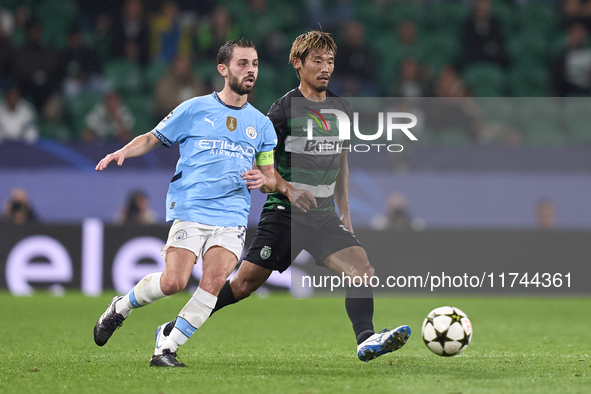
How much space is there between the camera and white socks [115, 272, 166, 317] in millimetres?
5621

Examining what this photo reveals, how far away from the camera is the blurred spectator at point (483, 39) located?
1516 centimetres

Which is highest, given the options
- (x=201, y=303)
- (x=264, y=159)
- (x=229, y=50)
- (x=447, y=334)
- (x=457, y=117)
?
(x=457, y=117)

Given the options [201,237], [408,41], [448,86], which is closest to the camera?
[201,237]

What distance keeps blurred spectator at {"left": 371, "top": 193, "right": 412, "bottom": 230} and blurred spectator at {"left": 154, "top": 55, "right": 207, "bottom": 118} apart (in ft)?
11.2

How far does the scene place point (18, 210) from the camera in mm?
12109

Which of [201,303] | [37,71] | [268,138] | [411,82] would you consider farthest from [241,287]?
[37,71]

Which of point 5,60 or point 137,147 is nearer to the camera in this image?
point 137,147

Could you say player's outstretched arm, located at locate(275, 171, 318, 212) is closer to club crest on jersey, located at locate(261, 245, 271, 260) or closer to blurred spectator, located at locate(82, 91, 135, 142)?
club crest on jersey, located at locate(261, 245, 271, 260)

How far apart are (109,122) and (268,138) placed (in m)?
7.51

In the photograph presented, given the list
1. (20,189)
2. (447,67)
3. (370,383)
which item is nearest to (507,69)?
(447,67)

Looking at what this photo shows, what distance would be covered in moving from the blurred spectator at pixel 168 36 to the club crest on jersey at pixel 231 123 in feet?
29.7

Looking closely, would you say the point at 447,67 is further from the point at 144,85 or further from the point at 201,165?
the point at 201,165

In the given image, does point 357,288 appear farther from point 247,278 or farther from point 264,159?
point 264,159

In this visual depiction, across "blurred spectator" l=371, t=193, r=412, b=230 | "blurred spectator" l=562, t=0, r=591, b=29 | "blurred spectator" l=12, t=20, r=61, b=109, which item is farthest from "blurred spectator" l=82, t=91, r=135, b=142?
"blurred spectator" l=562, t=0, r=591, b=29
